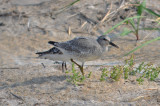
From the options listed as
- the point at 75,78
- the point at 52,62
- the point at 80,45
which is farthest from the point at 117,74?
the point at 52,62

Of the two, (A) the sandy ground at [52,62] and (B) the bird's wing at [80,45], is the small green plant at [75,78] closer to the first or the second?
(A) the sandy ground at [52,62]

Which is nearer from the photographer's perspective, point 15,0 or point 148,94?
point 148,94

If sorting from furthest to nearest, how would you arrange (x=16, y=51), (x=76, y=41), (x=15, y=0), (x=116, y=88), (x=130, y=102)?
(x=15, y=0) < (x=16, y=51) < (x=76, y=41) < (x=116, y=88) < (x=130, y=102)

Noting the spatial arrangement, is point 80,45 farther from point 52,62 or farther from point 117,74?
point 52,62

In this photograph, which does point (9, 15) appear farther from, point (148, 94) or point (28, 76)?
point (148, 94)

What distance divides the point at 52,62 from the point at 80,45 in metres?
1.49

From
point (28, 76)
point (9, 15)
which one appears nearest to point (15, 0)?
point (9, 15)

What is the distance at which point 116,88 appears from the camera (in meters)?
4.63

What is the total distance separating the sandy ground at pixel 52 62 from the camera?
4371 millimetres

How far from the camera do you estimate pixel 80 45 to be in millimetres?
4961

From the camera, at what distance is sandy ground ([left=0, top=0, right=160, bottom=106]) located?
437 centimetres

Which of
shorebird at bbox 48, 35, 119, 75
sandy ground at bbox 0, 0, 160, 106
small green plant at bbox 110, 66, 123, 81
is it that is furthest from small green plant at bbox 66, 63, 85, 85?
small green plant at bbox 110, 66, 123, 81

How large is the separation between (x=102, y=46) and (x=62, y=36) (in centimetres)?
254

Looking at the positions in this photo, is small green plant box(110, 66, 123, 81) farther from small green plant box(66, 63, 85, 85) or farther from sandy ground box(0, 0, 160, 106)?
small green plant box(66, 63, 85, 85)
